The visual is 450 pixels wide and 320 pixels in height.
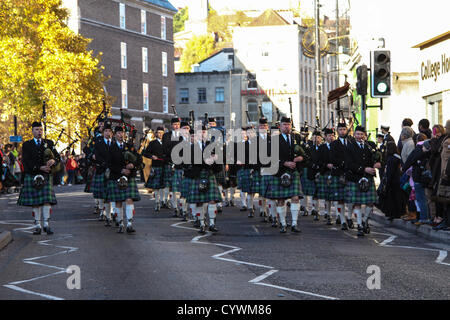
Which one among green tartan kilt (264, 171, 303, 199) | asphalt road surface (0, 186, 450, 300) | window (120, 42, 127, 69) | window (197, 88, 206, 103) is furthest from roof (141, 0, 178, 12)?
green tartan kilt (264, 171, 303, 199)

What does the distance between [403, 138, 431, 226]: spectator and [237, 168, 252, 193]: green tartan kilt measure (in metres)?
→ 4.56

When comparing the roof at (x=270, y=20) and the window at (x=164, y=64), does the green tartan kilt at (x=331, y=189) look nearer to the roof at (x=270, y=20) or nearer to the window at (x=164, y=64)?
the window at (x=164, y=64)

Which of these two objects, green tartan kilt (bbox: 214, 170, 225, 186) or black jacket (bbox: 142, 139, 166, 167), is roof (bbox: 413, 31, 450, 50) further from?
black jacket (bbox: 142, 139, 166, 167)

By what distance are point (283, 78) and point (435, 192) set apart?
209 feet

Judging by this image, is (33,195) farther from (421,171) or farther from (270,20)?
(270,20)

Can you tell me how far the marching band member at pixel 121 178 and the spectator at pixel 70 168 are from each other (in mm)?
24323

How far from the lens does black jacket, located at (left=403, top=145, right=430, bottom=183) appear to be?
14928 millimetres

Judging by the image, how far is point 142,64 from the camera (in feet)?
202

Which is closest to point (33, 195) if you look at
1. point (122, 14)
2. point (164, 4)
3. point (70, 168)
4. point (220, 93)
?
point (70, 168)

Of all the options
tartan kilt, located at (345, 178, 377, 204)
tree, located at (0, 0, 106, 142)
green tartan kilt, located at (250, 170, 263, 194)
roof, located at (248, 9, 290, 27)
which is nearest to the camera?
A: tartan kilt, located at (345, 178, 377, 204)

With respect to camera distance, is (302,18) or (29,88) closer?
(29,88)

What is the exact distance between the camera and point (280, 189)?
14.8m
